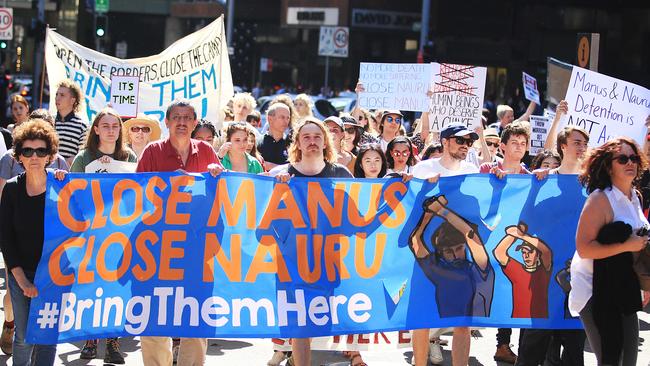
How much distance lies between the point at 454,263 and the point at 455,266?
0.7 inches

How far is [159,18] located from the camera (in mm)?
59469

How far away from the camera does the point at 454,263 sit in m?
6.95

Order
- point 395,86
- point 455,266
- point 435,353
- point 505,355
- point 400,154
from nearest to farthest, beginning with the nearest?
point 455,266 < point 435,353 < point 505,355 < point 400,154 < point 395,86

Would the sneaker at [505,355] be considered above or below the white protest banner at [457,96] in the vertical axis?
below

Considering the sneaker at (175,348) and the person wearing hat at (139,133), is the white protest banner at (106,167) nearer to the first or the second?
the sneaker at (175,348)

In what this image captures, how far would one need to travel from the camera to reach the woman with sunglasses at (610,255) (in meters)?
5.77

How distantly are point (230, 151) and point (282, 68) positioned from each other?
39.2 metres

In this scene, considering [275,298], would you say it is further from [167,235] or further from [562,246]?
[562,246]

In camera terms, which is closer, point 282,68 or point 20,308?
point 20,308

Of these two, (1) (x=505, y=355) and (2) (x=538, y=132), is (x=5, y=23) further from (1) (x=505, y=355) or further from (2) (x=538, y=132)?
(1) (x=505, y=355)

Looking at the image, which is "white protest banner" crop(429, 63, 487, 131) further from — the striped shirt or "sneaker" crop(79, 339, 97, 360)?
"sneaker" crop(79, 339, 97, 360)

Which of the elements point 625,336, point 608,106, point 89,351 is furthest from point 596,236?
point 608,106

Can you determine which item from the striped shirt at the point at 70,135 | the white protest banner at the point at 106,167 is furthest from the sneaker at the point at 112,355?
the striped shirt at the point at 70,135

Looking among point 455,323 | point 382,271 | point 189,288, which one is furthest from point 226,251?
point 455,323
